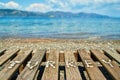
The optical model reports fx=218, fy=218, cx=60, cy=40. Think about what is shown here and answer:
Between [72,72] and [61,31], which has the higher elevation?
[72,72]

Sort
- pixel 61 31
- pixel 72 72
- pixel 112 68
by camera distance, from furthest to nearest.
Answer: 1. pixel 61 31
2. pixel 112 68
3. pixel 72 72

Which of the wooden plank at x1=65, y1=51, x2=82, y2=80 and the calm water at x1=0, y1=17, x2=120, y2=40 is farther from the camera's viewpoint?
the calm water at x1=0, y1=17, x2=120, y2=40

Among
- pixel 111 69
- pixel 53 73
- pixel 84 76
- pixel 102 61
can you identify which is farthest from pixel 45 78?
pixel 84 76

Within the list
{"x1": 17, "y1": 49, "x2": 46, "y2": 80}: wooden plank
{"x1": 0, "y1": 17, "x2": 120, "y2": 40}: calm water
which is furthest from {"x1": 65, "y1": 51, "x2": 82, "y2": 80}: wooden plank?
{"x1": 0, "y1": 17, "x2": 120, "y2": 40}: calm water

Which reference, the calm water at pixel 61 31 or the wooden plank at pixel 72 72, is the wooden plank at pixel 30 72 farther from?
the calm water at pixel 61 31

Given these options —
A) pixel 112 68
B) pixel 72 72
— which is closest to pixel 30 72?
pixel 72 72

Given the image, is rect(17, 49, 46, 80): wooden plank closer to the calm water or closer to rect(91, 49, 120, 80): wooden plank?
rect(91, 49, 120, 80): wooden plank

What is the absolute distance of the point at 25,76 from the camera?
9.88ft

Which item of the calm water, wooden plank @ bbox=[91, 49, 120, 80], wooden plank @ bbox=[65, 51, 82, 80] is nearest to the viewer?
wooden plank @ bbox=[65, 51, 82, 80]

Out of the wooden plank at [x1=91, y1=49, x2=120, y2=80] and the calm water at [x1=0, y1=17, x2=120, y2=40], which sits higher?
the wooden plank at [x1=91, y1=49, x2=120, y2=80]

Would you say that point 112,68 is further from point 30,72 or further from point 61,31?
point 61,31

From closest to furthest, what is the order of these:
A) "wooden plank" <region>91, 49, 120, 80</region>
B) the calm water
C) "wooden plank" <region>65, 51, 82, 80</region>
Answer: "wooden plank" <region>65, 51, 82, 80</region> < "wooden plank" <region>91, 49, 120, 80</region> < the calm water

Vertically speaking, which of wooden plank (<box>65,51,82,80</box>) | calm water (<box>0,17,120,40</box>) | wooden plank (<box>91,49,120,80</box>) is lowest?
calm water (<box>0,17,120,40</box>)

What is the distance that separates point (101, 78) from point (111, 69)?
0.54m
